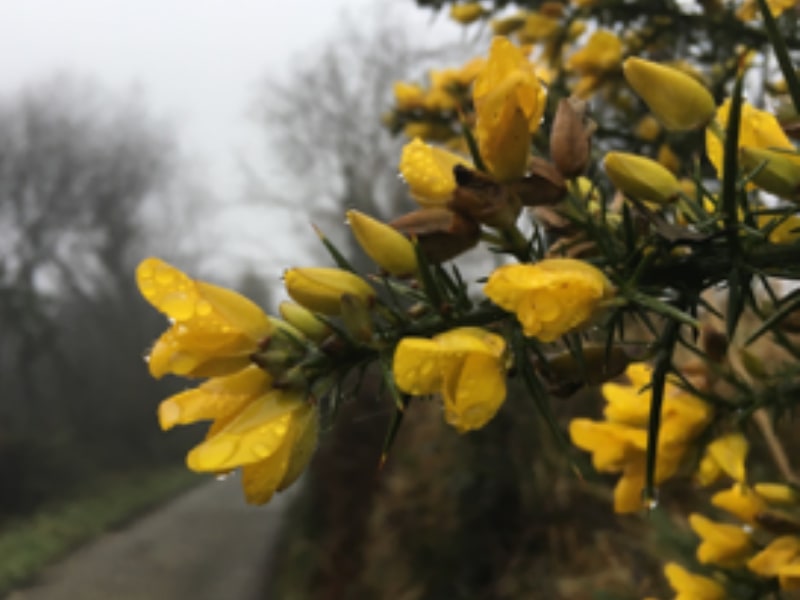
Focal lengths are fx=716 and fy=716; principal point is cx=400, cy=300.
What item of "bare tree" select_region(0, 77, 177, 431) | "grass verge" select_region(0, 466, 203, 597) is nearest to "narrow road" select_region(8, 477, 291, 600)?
"grass verge" select_region(0, 466, 203, 597)

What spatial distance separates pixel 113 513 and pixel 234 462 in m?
10.2

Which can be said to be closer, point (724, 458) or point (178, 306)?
point (178, 306)

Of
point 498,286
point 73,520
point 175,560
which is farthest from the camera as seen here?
point 73,520


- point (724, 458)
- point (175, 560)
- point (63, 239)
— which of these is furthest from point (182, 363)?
point (63, 239)

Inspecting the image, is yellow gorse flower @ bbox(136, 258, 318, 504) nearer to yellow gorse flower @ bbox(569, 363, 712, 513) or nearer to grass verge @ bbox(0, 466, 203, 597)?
yellow gorse flower @ bbox(569, 363, 712, 513)

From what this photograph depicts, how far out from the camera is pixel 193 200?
17.2 m

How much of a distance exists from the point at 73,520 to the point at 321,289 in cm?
966

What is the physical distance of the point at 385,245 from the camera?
0.36 metres

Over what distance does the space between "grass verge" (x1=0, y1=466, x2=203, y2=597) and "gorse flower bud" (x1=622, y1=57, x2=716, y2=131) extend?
7.61 meters

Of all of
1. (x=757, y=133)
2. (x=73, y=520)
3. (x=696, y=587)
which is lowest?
(x=73, y=520)

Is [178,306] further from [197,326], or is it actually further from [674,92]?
[674,92]

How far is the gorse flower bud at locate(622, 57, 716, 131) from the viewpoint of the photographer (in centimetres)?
40

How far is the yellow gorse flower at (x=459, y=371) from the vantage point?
32cm

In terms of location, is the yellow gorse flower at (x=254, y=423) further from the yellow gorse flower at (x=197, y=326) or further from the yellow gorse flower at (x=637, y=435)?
the yellow gorse flower at (x=637, y=435)
